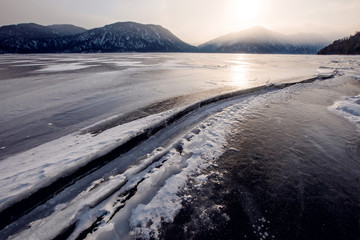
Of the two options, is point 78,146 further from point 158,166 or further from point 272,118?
point 272,118

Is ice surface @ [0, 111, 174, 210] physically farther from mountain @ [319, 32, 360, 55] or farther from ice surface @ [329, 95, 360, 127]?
mountain @ [319, 32, 360, 55]

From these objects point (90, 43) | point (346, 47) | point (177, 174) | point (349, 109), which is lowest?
point (177, 174)

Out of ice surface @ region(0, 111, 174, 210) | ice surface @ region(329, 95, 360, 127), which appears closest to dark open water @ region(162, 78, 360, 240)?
ice surface @ region(329, 95, 360, 127)

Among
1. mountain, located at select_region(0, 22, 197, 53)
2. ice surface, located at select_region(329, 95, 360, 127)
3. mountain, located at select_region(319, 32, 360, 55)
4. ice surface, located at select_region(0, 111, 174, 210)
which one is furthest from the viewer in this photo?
mountain, located at select_region(0, 22, 197, 53)

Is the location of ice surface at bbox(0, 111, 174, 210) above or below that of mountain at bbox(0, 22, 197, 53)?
below

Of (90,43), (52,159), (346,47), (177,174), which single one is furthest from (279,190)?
(90,43)

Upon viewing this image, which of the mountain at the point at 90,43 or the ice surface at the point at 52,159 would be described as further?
the mountain at the point at 90,43

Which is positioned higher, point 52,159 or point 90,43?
point 90,43

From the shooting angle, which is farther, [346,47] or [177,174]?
[346,47]

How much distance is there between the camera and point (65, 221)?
208 cm

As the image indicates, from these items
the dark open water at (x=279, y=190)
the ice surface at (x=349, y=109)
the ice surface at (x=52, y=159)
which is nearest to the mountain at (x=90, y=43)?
the ice surface at (x=52, y=159)

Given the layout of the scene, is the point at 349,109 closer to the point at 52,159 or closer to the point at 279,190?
the point at 279,190

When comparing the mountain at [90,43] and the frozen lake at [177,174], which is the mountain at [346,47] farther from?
the mountain at [90,43]

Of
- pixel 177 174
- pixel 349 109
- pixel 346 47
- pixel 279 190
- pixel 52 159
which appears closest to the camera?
pixel 279 190
